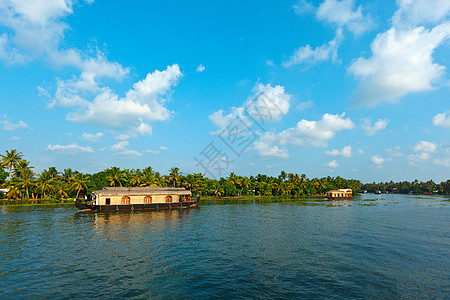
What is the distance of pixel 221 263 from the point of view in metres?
18.8

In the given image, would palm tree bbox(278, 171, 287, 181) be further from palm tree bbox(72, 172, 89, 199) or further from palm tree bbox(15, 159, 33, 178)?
palm tree bbox(15, 159, 33, 178)

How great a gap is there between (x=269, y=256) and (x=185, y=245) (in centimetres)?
886

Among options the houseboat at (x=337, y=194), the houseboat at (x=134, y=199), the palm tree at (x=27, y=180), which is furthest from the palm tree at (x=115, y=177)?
the houseboat at (x=337, y=194)

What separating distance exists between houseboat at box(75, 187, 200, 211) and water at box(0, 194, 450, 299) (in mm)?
17964

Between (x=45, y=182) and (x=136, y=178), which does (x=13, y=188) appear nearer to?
(x=45, y=182)

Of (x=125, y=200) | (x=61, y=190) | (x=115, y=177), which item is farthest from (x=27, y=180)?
(x=125, y=200)

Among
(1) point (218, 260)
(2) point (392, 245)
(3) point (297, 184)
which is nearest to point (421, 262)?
(2) point (392, 245)

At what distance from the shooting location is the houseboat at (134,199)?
49.5 m

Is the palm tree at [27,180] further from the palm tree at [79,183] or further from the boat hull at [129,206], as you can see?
the boat hull at [129,206]

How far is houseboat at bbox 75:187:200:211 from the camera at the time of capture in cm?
4947

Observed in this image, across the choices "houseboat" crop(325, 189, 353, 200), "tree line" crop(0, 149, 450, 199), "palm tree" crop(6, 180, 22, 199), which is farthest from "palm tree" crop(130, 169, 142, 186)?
"houseboat" crop(325, 189, 353, 200)

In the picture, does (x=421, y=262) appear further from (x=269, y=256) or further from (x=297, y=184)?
(x=297, y=184)

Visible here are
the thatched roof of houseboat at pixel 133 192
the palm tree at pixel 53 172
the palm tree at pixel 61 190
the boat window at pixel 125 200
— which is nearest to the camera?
the thatched roof of houseboat at pixel 133 192

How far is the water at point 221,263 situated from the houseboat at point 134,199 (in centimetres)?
1796
